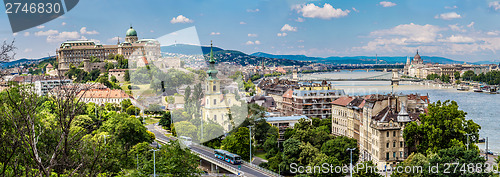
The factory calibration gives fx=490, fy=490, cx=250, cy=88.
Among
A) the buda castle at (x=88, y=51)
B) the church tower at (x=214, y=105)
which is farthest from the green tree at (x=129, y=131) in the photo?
the buda castle at (x=88, y=51)

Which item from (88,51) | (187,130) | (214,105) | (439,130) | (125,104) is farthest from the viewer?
(88,51)

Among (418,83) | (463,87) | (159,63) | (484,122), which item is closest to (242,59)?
(418,83)

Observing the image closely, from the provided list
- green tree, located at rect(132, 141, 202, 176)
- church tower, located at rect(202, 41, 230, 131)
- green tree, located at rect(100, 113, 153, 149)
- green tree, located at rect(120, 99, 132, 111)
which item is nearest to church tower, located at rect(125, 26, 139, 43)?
green tree, located at rect(120, 99, 132, 111)

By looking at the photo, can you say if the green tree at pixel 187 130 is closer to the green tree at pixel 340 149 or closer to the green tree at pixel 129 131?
the green tree at pixel 129 131

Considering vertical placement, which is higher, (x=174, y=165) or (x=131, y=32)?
(x=131, y=32)

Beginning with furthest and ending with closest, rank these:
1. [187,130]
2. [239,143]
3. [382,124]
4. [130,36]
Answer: [130,36]
[187,130]
[239,143]
[382,124]

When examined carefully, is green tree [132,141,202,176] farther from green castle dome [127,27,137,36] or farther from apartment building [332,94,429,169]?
green castle dome [127,27,137,36]

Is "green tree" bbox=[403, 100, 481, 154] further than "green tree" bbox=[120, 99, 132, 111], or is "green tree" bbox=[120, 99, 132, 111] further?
"green tree" bbox=[120, 99, 132, 111]

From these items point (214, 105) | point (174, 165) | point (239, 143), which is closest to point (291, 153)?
point (239, 143)

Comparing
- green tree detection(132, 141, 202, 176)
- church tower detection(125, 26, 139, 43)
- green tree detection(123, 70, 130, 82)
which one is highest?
church tower detection(125, 26, 139, 43)

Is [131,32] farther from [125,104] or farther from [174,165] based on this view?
[174,165]
